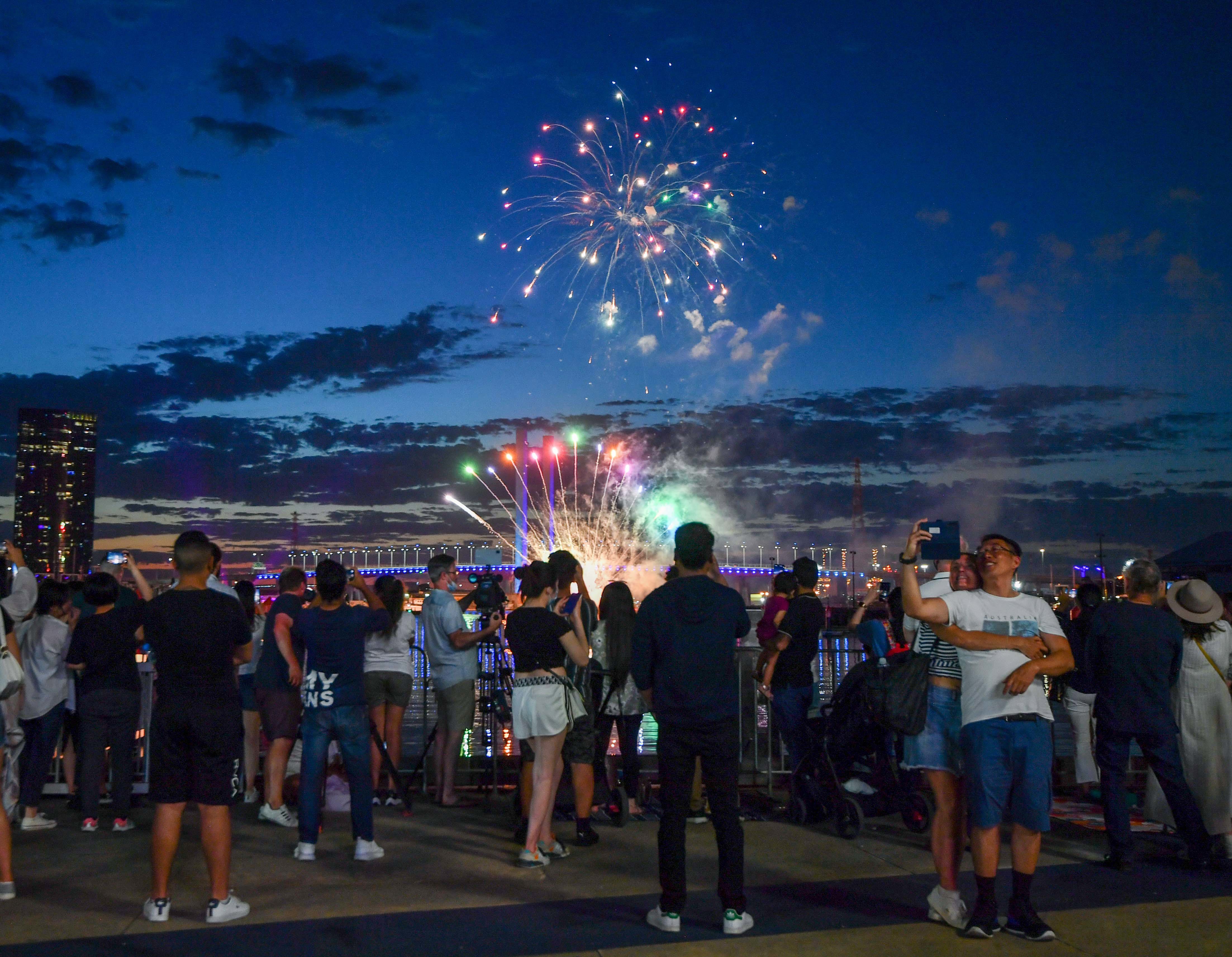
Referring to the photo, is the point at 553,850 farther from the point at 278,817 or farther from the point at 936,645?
the point at 936,645

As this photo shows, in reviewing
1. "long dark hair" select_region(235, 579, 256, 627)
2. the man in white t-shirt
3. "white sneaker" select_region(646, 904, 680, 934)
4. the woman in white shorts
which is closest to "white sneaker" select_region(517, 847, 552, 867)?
the woman in white shorts

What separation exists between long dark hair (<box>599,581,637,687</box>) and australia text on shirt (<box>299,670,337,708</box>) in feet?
6.42

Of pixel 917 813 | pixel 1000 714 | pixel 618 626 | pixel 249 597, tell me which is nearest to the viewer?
pixel 1000 714

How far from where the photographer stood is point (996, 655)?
475 centimetres

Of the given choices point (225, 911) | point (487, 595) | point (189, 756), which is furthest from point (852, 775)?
point (189, 756)

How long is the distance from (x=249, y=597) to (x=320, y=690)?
2512mm

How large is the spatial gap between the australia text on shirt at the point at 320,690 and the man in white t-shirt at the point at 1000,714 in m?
3.44

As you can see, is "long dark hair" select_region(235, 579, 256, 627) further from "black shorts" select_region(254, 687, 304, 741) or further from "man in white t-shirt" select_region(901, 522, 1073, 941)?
"man in white t-shirt" select_region(901, 522, 1073, 941)

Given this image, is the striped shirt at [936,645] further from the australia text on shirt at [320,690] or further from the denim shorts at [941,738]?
the australia text on shirt at [320,690]

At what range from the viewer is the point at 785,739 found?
24.2ft

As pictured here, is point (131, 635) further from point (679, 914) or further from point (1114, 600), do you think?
point (1114, 600)

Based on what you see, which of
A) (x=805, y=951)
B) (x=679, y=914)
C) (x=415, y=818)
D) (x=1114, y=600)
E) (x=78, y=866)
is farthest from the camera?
(x=415, y=818)

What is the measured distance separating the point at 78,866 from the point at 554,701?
3044 mm

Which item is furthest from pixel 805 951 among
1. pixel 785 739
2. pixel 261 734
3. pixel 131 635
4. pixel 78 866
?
pixel 261 734
